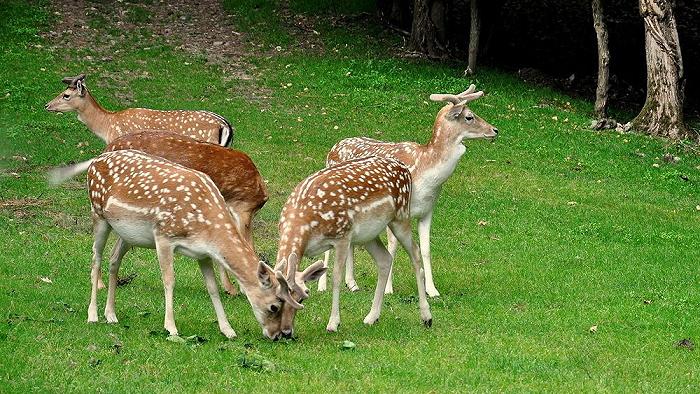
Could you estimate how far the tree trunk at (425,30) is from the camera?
85.0 ft

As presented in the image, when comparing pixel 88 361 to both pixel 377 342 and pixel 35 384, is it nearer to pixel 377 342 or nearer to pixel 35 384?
pixel 35 384

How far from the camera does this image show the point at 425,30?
26.0 m

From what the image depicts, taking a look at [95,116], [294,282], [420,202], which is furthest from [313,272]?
[95,116]

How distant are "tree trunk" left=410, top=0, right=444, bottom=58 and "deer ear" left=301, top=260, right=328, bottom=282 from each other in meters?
17.2

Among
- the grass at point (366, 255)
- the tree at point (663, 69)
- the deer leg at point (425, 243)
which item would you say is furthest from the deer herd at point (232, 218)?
the tree at point (663, 69)

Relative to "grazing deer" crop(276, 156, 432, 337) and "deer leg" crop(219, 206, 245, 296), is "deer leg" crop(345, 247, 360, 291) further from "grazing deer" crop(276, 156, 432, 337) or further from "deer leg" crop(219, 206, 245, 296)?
"grazing deer" crop(276, 156, 432, 337)

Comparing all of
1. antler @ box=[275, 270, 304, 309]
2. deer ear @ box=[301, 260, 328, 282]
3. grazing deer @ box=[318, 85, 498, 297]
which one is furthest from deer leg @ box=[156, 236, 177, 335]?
grazing deer @ box=[318, 85, 498, 297]

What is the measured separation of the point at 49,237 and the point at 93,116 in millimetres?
2347

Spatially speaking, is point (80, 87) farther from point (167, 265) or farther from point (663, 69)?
point (663, 69)

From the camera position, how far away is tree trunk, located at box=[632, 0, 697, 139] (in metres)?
21.2

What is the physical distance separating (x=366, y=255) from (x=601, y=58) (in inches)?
412

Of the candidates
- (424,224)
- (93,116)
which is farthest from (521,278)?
(93,116)

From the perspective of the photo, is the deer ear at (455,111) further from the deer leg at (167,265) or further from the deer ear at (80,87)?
the deer ear at (80,87)

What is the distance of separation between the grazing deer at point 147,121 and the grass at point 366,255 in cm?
120
